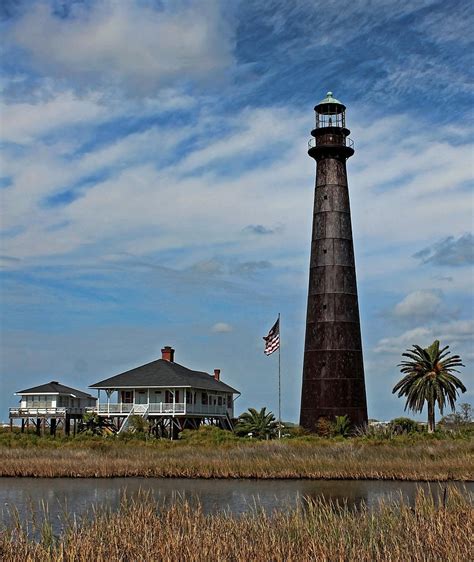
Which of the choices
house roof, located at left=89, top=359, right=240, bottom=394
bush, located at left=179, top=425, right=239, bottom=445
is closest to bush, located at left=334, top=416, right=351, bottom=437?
bush, located at left=179, top=425, right=239, bottom=445

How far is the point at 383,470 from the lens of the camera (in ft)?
102

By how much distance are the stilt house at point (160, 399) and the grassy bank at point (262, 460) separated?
10402 millimetres

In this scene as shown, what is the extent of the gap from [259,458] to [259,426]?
14.8 m

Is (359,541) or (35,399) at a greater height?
(35,399)

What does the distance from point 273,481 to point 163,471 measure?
5.03 m

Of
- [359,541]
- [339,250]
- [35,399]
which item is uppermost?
[339,250]

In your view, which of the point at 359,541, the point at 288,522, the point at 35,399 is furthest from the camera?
the point at 35,399

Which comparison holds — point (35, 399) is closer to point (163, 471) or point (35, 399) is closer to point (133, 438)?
point (133, 438)

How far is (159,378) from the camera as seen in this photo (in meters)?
Answer: 52.4

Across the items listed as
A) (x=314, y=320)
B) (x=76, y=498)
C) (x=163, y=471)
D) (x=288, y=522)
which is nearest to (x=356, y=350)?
(x=314, y=320)

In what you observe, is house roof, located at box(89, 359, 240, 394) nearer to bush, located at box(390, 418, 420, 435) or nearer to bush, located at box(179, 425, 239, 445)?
bush, located at box(179, 425, 239, 445)

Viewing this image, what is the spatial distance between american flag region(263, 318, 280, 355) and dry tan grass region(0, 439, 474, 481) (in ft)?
22.8

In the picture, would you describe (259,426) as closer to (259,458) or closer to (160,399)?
(160,399)

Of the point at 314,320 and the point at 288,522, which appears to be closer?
the point at 288,522
